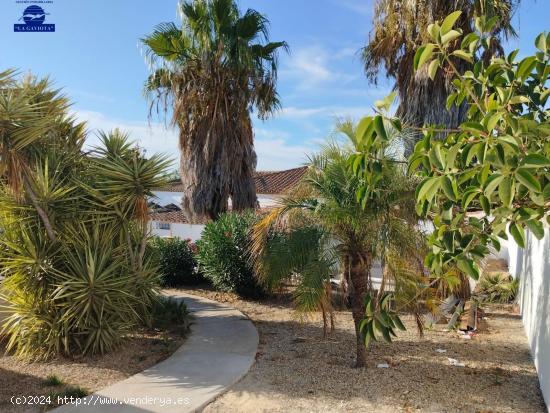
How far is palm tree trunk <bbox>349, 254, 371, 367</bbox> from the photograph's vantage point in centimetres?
606

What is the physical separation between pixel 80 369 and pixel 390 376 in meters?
4.20

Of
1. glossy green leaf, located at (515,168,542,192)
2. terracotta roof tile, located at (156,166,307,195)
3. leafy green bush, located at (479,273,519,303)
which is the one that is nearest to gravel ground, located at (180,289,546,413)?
leafy green bush, located at (479,273,519,303)

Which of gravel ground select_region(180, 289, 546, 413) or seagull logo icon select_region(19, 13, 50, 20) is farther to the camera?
seagull logo icon select_region(19, 13, 50, 20)

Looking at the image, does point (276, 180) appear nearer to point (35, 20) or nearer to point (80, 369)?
point (35, 20)

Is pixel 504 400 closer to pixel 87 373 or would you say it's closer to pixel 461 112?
pixel 87 373

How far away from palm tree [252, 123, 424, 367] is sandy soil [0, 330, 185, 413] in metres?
2.18

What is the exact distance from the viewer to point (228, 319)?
8.85 metres

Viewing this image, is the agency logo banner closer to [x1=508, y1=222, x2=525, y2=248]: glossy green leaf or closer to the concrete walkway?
the concrete walkway

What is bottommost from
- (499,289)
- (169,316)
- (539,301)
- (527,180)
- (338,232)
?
(499,289)

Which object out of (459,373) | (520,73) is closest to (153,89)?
(459,373)

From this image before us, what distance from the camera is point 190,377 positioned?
18.8 feet

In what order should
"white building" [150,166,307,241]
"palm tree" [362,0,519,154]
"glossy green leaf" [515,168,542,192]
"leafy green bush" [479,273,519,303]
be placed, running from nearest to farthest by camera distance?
Result: "glossy green leaf" [515,168,542,192] → "palm tree" [362,0,519,154] → "leafy green bush" [479,273,519,303] → "white building" [150,166,307,241]

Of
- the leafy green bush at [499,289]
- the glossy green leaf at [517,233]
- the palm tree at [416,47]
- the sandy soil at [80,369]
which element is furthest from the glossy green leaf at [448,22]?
the leafy green bush at [499,289]

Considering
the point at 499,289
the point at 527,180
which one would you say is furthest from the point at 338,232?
the point at 499,289
